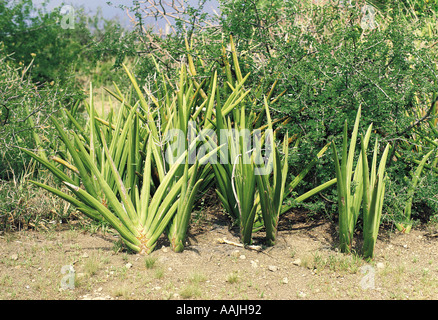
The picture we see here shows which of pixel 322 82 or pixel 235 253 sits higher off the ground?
pixel 322 82

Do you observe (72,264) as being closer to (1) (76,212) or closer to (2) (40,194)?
(1) (76,212)

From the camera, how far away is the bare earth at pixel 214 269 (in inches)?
95.6

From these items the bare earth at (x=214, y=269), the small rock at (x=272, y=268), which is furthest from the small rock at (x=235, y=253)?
the small rock at (x=272, y=268)

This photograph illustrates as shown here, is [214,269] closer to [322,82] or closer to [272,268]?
[272,268]

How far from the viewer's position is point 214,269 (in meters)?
2.65

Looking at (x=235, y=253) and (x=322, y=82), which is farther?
(x=322, y=82)

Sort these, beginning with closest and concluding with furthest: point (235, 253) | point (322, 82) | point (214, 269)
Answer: point (214, 269) → point (235, 253) → point (322, 82)

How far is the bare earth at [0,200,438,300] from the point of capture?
2.43 meters

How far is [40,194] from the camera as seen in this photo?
134 inches

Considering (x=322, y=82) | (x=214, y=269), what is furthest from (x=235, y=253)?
(x=322, y=82)

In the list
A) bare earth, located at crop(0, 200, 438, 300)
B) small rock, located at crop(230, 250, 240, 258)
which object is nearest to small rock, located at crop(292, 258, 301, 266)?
bare earth, located at crop(0, 200, 438, 300)

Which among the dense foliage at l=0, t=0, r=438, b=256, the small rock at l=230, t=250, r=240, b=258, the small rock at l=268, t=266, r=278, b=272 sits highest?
the dense foliage at l=0, t=0, r=438, b=256

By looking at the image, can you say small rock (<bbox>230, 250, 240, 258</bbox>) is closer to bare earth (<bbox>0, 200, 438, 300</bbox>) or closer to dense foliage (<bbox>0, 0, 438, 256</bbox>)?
bare earth (<bbox>0, 200, 438, 300</bbox>)
